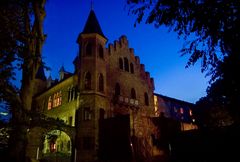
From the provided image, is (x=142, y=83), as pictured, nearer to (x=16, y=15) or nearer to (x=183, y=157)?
(x=183, y=157)

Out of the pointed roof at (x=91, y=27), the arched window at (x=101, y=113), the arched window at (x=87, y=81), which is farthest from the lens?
the pointed roof at (x=91, y=27)

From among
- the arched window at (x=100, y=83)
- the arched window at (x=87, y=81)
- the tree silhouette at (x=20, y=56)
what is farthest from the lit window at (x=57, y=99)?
the tree silhouette at (x=20, y=56)

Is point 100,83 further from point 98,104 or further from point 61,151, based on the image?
point 61,151

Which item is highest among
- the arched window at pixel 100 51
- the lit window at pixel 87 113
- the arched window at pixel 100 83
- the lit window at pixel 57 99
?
the arched window at pixel 100 51

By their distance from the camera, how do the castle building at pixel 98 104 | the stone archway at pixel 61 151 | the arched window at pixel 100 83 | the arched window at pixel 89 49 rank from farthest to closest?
1. the arched window at pixel 89 49
2. the arched window at pixel 100 83
3. the stone archway at pixel 61 151
4. the castle building at pixel 98 104

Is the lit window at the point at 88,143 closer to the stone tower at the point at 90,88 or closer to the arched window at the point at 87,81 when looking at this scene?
the stone tower at the point at 90,88

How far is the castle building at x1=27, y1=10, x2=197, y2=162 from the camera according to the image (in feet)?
74.1

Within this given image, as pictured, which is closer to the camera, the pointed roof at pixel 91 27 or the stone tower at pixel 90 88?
the stone tower at pixel 90 88

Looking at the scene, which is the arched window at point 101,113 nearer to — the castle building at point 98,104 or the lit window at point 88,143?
the castle building at point 98,104

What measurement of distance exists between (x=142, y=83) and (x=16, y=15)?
24260mm

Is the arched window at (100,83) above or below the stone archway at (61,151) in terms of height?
above

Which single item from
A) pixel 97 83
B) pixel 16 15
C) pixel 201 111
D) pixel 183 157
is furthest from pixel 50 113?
pixel 201 111

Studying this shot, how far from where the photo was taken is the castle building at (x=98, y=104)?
2259 cm

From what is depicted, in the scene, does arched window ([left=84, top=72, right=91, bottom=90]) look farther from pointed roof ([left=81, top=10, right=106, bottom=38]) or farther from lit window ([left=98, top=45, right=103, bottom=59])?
pointed roof ([left=81, top=10, right=106, bottom=38])
